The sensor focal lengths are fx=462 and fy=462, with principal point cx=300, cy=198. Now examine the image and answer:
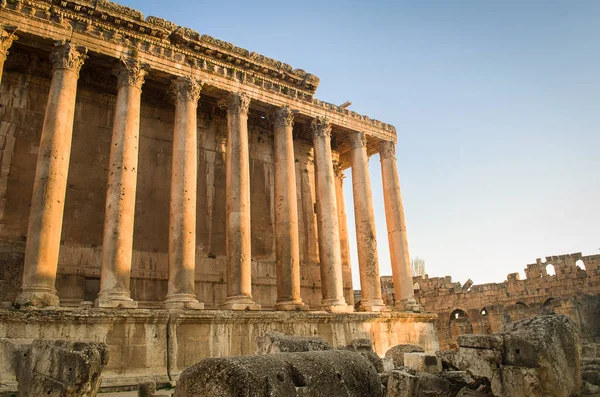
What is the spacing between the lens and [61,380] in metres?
5.46

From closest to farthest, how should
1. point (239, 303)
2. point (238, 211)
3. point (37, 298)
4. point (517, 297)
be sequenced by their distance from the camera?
point (37, 298)
point (239, 303)
point (238, 211)
point (517, 297)

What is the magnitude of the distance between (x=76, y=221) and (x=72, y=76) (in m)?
4.07

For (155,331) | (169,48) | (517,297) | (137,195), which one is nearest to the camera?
(155,331)

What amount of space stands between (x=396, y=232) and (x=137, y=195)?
949 cm

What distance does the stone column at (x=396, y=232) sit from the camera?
1727cm

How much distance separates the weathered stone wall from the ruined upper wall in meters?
1.07

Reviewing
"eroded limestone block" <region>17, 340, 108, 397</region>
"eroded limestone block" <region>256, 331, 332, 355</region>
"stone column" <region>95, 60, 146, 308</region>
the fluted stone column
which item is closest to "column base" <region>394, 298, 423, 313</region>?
the fluted stone column

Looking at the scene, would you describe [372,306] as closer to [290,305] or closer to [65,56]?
[290,305]

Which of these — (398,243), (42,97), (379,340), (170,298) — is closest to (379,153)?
(398,243)

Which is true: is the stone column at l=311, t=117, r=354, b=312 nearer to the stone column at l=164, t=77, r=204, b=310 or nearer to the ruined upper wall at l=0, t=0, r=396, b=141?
the ruined upper wall at l=0, t=0, r=396, b=141

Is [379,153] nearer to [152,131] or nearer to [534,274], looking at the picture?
[152,131]

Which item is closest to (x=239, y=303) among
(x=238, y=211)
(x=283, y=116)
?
(x=238, y=211)

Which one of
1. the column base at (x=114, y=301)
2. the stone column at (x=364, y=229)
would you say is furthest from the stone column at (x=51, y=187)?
the stone column at (x=364, y=229)

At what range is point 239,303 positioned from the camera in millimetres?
12820
